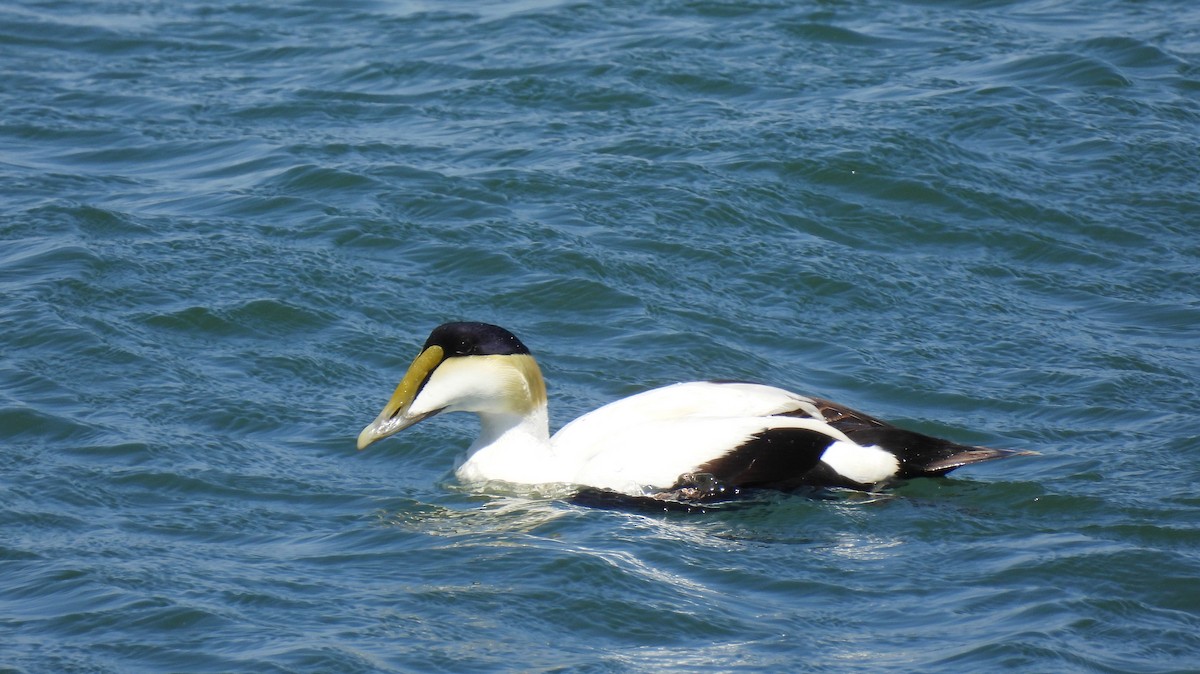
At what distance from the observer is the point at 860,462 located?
22.0 feet

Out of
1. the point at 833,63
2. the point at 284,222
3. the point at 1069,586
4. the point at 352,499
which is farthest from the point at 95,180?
the point at 1069,586

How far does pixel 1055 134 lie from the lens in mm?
10930

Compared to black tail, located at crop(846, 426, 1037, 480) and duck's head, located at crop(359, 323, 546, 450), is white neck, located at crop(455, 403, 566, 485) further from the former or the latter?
black tail, located at crop(846, 426, 1037, 480)

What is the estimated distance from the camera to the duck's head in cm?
686

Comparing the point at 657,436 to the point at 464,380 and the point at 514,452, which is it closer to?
the point at 514,452

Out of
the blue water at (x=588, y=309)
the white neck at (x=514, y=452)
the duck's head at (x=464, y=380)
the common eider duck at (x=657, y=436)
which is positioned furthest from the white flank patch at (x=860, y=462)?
the duck's head at (x=464, y=380)

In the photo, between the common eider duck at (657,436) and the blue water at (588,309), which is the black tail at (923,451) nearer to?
the common eider duck at (657,436)

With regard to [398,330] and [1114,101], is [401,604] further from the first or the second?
[1114,101]

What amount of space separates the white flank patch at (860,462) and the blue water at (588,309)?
0.17 meters

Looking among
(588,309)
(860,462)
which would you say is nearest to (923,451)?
(860,462)

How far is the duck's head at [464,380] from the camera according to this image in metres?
6.86

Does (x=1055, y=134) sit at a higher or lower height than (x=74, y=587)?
higher

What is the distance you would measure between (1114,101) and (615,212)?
3.95m

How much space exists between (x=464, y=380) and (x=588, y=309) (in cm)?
210
